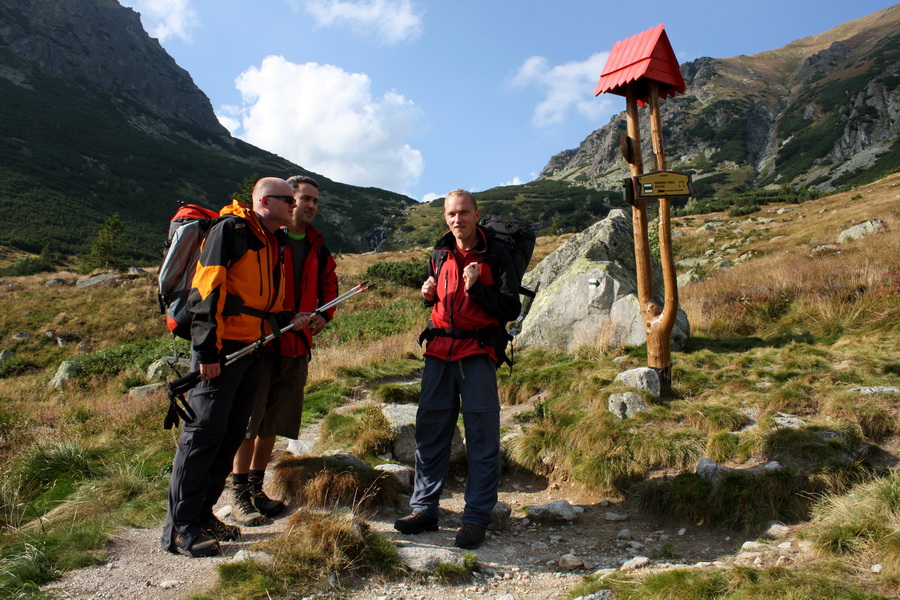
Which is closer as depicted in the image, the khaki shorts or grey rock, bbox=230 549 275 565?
grey rock, bbox=230 549 275 565

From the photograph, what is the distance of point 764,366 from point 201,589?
258 inches

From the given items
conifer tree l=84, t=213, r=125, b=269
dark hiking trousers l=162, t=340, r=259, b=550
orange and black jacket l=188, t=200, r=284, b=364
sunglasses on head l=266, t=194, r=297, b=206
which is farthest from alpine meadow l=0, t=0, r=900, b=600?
conifer tree l=84, t=213, r=125, b=269

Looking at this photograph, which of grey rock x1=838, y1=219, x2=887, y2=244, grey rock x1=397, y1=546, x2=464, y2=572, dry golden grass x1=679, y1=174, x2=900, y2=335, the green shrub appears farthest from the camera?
the green shrub

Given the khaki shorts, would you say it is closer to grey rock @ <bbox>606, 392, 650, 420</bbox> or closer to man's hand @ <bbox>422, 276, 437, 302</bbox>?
man's hand @ <bbox>422, 276, 437, 302</bbox>

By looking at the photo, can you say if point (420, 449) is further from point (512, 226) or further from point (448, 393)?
point (512, 226)

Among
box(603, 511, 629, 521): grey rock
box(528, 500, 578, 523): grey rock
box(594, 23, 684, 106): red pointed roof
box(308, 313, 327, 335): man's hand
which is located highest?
box(594, 23, 684, 106): red pointed roof

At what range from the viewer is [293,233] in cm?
441

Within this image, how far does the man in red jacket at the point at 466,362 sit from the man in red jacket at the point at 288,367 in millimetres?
1002

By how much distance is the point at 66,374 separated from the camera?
14.1 metres

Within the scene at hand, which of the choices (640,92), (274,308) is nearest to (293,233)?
(274,308)

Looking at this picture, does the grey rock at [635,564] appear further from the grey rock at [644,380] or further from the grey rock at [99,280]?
the grey rock at [99,280]

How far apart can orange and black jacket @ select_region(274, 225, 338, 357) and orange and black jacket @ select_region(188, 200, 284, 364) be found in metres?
0.42

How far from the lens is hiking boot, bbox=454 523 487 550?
11.9 feet

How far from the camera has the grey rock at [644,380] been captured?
621 centimetres
